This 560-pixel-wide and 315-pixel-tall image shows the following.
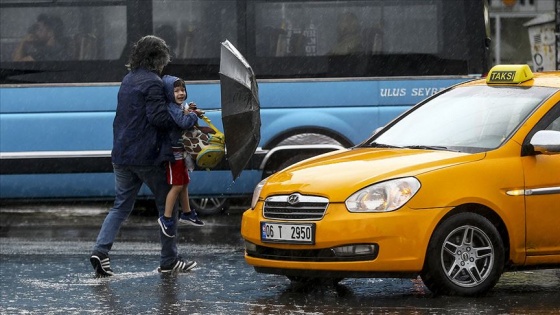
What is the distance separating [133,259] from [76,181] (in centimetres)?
309

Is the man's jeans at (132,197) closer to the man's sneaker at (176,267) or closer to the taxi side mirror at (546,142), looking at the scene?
the man's sneaker at (176,267)

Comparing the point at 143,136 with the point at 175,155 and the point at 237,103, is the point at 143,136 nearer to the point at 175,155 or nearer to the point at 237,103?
the point at 175,155

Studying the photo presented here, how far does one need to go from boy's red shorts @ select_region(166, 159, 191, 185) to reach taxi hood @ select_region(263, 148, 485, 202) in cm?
126

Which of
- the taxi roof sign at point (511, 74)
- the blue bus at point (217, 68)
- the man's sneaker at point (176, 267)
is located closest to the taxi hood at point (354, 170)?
the taxi roof sign at point (511, 74)

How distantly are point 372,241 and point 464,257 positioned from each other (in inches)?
25.5

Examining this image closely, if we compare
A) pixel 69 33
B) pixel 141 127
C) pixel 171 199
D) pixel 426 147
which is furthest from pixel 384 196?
pixel 69 33

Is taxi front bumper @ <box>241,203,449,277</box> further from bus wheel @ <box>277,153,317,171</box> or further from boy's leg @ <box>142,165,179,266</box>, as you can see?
bus wheel @ <box>277,153,317,171</box>

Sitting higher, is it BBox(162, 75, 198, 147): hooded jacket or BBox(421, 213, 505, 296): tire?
BBox(162, 75, 198, 147): hooded jacket

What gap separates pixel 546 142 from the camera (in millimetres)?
9312

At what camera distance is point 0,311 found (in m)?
8.94

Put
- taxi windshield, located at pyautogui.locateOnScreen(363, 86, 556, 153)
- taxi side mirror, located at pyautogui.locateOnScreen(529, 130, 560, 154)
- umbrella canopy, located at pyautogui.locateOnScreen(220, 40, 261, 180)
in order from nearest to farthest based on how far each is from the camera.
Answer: taxi side mirror, located at pyautogui.locateOnScreen(529, 130, 560, 154) < taxi windshield, located at pyautogui.locateOnScreen(363, 86, 556, 153) < umbrella canopy, located at pyautogui.locateOnScreen(220, 40, 261, 180)

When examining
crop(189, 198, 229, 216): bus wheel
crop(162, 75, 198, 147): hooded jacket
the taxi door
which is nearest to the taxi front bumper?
the taxi door

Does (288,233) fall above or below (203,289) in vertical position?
above

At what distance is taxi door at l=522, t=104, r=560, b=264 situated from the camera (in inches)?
367
